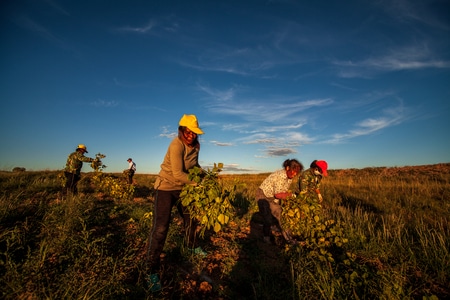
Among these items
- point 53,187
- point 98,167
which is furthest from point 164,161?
point 53,187

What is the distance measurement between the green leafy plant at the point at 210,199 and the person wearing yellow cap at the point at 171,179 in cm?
21

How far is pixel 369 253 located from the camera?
397cm

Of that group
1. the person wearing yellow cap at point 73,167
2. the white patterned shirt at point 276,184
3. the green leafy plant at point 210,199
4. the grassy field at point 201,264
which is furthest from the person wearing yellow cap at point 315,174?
the person wearing yellow cap at point 73,167

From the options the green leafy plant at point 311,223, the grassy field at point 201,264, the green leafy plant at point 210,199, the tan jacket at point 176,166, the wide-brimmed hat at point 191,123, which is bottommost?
the grassy field at point 201,264

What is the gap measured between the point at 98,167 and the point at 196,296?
745cm

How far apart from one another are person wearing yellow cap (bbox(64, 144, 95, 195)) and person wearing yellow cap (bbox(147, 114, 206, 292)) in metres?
5.80

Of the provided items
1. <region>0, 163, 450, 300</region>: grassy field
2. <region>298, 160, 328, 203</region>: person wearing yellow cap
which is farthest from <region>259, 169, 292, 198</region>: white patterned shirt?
<region>0, 163, 450, 300</region>: grassy field

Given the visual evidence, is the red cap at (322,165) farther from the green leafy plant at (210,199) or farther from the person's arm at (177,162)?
the person's arm at (177,162)

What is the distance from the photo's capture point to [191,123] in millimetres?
3244

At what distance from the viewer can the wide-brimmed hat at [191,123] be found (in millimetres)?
3211

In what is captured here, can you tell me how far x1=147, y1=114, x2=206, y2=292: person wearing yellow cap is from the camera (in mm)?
3104

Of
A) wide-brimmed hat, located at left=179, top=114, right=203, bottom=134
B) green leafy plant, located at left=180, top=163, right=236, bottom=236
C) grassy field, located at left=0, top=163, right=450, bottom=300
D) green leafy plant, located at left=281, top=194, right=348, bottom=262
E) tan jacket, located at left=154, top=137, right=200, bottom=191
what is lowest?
grassy field, located at left=0, top=163, right=450, bottom=300

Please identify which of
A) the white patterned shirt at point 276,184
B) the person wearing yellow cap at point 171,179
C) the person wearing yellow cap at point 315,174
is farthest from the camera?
the person wearing yellow cap at point 315,174

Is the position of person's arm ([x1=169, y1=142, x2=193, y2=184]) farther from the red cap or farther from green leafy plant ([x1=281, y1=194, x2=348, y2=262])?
the red cap
